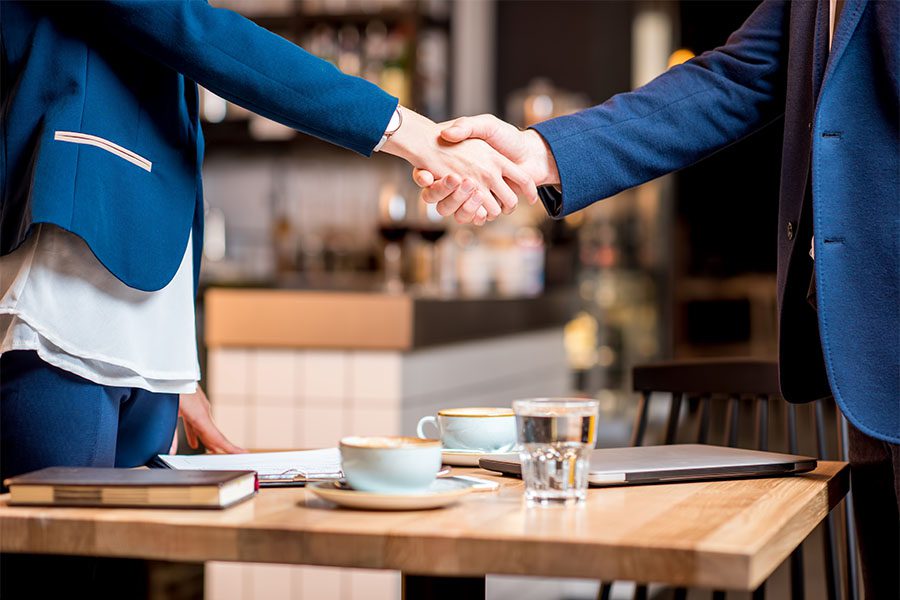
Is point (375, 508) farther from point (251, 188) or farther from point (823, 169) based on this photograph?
point (251, 188)

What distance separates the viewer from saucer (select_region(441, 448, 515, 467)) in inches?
47.3

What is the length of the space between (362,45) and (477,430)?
4.22m

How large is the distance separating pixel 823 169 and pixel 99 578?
958mm

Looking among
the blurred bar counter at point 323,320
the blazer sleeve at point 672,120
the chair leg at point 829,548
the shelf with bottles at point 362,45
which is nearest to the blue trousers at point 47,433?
the blazer sleeve at point 672,120

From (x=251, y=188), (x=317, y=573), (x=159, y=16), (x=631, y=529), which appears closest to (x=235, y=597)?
(x=317, y=573)

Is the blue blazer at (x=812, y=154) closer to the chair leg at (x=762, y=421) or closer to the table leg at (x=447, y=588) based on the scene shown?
the chair leg at (x=762, y=421)

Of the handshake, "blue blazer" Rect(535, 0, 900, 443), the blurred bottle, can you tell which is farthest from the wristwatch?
the blurred bottle

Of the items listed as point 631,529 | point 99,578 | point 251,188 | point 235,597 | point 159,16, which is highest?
point 251,188

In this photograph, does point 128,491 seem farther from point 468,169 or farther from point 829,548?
point 829,548

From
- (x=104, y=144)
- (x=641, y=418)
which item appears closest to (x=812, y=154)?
(x=641, y=418)

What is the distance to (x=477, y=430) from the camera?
1212 millimetres

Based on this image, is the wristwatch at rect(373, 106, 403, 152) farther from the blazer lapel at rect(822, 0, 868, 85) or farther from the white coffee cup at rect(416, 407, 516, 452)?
the blazer lapel at rect(822, 0, 868, 85)

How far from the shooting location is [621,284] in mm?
5461

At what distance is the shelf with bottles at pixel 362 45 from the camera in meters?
5.07
